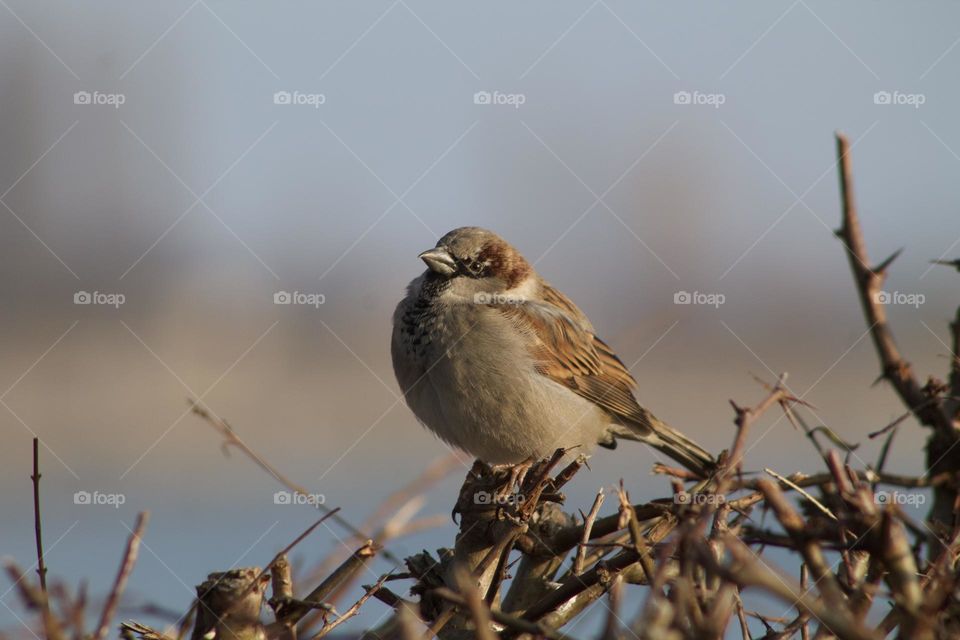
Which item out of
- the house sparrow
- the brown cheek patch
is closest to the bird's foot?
the house sparrow

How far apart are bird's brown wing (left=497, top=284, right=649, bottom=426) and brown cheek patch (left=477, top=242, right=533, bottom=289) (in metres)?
0.13

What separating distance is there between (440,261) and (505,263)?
0.35 metres

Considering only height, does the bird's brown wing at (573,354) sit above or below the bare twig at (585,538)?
above

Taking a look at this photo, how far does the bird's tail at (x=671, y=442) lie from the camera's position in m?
4.89

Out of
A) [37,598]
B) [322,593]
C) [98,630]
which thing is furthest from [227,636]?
[37,598]

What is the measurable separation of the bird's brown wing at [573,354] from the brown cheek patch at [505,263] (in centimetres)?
13

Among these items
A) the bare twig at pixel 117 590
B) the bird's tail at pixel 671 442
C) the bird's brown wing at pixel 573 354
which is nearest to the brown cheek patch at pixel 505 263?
the bird's brown wing at pixel 573 354

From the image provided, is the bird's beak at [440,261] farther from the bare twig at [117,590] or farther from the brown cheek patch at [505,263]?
the bare twig at [117,590]

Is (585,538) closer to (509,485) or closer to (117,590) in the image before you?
(117,590)

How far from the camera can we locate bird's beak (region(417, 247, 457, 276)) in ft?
14.3

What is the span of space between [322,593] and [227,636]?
6.4 inches

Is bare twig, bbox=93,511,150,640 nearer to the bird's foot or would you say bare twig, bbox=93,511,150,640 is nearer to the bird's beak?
the bird's foot

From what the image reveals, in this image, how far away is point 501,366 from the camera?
165 inches

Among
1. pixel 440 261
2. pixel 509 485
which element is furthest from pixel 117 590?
pixel 440 261
